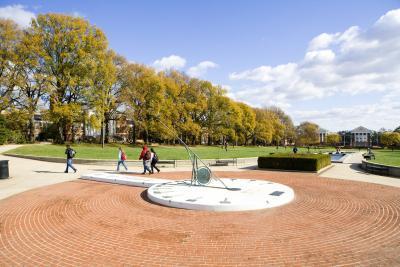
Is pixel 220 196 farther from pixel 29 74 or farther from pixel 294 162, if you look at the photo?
pixel 29 74

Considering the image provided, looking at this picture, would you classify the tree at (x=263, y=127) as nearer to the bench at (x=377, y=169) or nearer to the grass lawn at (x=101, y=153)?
the grass lawn at (x=101, y=153)

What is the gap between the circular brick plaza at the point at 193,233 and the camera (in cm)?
554

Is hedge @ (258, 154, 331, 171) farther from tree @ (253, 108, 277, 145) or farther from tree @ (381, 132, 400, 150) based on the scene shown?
tree @ (381, 132, 400, 150)

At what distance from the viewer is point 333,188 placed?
42.5ft

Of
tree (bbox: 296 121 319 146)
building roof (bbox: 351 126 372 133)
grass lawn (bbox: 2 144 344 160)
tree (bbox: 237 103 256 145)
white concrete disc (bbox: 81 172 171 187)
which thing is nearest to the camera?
white concrete disc (bbox: 81 172 171 187)

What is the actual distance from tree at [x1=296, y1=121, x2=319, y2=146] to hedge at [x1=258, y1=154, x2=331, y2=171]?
89.8m

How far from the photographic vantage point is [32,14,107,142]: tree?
37375mm

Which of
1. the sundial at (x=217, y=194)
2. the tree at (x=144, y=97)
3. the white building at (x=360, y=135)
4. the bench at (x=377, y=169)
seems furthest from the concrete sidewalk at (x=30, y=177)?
the white building at (x=360, y=135)

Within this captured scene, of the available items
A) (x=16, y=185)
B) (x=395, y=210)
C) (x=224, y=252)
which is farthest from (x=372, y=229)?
(x=16, y=185)

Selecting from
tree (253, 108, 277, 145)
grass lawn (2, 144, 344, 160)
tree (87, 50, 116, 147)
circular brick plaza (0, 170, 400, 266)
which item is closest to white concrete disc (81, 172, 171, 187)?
circular brick plaza (0, 170, 400, 266)

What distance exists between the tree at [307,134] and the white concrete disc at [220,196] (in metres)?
100

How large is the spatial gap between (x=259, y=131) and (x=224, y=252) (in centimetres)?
7150

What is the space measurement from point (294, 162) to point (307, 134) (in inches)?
3721

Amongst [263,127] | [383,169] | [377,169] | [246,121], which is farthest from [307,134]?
[383,169]
